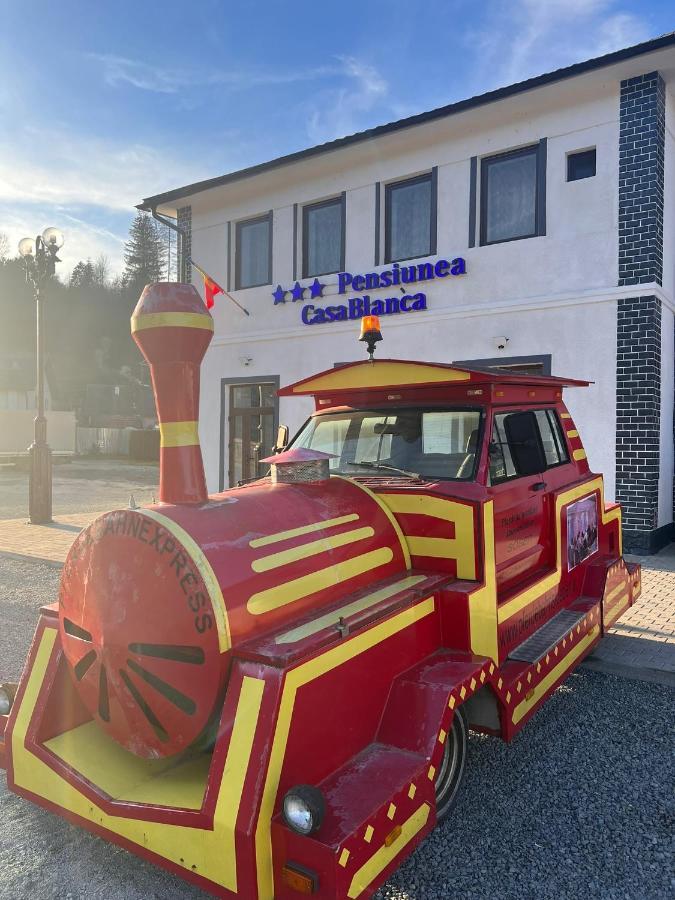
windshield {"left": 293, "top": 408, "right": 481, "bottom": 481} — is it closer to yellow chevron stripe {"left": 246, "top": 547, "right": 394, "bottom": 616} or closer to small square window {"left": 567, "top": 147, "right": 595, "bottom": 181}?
yellow chevron stripe {"left": 246, "top": 547, "right": 394, "bottom": 616}

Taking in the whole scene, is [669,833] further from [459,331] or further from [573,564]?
[459,331]

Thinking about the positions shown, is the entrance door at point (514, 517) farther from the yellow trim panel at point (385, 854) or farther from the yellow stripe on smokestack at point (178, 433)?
the yellow stripe on smokestack at point (178, 433)

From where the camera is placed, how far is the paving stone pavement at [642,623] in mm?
4988

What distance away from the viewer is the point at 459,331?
420 inches

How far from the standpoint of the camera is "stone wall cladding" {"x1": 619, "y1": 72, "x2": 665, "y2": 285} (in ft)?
29.5

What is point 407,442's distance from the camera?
399 centimetres

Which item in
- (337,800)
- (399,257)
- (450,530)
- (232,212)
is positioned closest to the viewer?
(337,800)

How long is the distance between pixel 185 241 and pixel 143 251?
63492mm

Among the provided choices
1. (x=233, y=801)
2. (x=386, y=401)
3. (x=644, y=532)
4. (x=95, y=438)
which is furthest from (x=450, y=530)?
(x=95, y=438)

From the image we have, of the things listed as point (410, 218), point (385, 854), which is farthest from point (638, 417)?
point (385, 854)

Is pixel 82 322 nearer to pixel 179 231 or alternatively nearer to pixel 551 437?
pixel 179 231

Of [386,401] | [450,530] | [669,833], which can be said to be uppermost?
[386,401]

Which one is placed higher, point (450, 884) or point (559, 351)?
point (559, 351)

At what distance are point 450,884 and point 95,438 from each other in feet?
123
